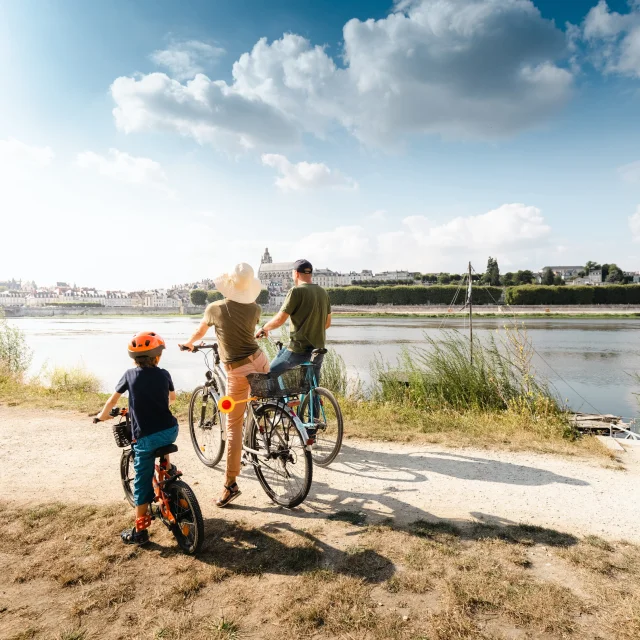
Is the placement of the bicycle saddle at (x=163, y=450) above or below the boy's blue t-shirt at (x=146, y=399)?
below

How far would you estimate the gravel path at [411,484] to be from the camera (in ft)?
13.1

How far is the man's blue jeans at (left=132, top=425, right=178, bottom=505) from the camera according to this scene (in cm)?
344

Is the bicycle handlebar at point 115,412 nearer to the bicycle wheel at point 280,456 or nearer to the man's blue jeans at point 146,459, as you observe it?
the man's blue jeans at point 146,459

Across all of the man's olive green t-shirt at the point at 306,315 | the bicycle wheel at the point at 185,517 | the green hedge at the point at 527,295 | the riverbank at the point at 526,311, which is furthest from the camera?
the green hedge at the point at 527,295

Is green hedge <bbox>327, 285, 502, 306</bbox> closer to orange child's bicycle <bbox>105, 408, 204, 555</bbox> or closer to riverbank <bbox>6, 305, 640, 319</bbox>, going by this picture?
riverbank <bbox>6, 305, 640, 319</bbox>

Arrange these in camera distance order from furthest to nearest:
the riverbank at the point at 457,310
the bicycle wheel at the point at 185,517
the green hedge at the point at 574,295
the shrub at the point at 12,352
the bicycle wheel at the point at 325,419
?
the green hedge at the point at 574,295
the riverbank at the point at 457,310
the shrub at the point at 12,352
the bicycle wheel at the point at 325,419
the bicycle wheel at the point at 185,517

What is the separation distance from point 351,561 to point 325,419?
2379 millimetres

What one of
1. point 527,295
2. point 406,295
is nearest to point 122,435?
point 527,295

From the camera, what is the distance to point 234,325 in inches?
164

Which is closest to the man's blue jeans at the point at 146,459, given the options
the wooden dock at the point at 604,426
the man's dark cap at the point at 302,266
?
the man's dark cap at the point at 302,266

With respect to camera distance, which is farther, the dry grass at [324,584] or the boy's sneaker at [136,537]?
the boy's sneaker at [136,537]

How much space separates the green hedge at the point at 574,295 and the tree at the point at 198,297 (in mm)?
86868

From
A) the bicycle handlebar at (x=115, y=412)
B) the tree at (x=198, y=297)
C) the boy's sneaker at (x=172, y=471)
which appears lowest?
the boy's sneaker at (x=172, y=471)

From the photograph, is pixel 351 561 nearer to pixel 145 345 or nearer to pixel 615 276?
pixel 145 345
